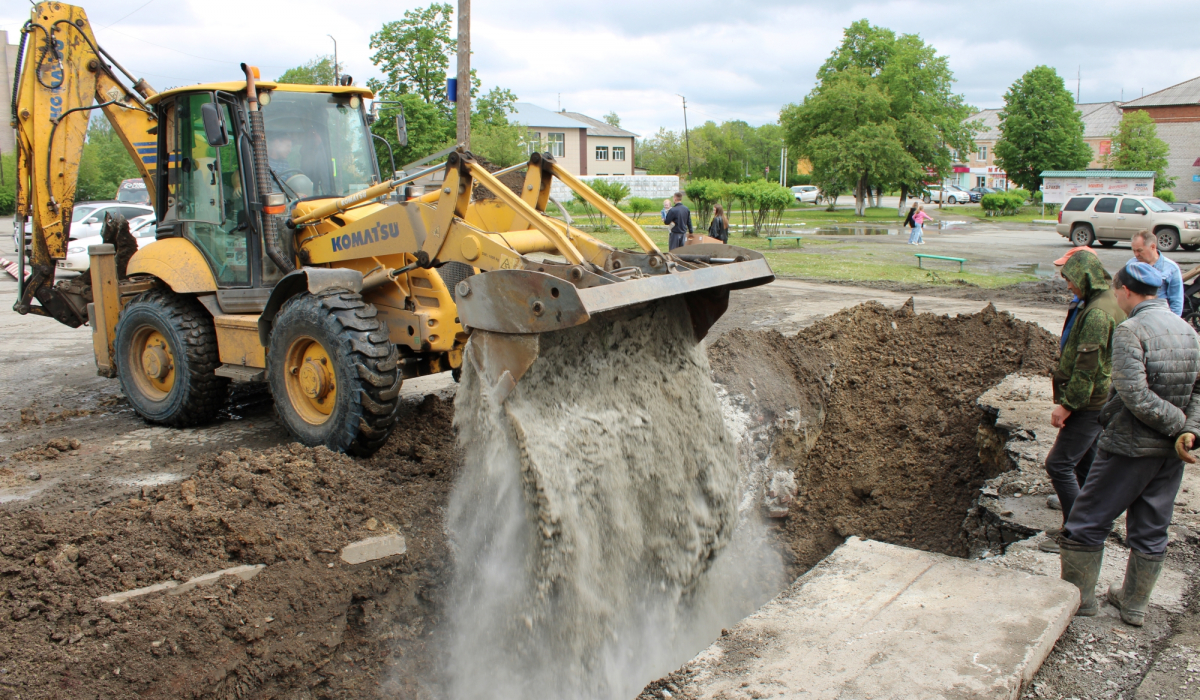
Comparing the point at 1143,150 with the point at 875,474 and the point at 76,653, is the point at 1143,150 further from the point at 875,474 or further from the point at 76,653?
the point at 76,653

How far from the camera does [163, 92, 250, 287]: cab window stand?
20.4 feet

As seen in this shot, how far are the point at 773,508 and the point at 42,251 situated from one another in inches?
274

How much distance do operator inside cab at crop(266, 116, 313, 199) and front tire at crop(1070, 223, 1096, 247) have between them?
24.6 m

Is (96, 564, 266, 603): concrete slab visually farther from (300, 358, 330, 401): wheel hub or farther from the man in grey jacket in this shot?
the man in grey jacket

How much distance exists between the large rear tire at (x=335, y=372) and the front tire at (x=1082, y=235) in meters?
24.9

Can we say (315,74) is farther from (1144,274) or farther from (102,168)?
(1144,274)

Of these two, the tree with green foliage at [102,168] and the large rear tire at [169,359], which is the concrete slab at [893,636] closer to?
the large rear tire at [169,359]

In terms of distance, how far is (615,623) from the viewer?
467 centimetres

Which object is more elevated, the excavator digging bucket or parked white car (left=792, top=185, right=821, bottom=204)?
parked white car (left=792, top=185, right=821, bottom=204)

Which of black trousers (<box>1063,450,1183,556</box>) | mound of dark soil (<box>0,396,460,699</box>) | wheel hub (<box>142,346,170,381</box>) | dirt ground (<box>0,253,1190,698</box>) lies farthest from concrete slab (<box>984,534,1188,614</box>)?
wheel hub (<box>142,346,170,381</box>)

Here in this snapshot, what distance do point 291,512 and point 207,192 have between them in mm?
3094

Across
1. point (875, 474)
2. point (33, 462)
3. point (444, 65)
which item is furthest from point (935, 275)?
point (444, 65)

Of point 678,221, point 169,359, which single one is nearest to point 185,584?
point 169,359

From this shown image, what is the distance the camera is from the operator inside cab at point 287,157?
615cm
